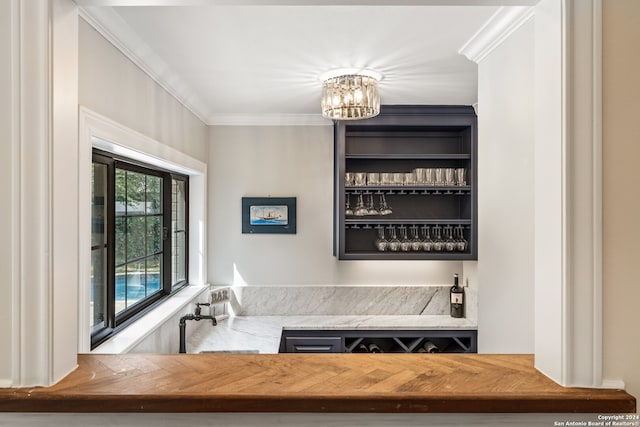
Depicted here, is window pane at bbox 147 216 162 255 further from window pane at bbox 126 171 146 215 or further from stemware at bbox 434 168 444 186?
stemware at bbox 434 168 444 186

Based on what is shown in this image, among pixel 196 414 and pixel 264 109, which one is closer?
pixel 196 414

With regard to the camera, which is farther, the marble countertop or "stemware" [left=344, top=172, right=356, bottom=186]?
"stemware" [left=344, top=172, right=356, bottom=186]

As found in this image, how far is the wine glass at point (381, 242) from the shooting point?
324 centimetres

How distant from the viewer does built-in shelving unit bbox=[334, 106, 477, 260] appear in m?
3.16

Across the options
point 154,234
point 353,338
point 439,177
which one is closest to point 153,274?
point 154,234

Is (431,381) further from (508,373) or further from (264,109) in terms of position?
(264,109)

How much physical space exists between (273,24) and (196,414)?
1.52 m

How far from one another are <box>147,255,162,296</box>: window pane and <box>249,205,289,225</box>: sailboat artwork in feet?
3.00

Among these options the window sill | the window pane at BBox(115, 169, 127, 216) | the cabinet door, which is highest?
the window pane at BBox(115, 169, 127, 216)

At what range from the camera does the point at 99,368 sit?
92cm

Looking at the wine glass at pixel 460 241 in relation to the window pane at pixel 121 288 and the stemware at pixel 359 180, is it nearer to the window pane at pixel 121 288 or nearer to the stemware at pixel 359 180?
the stemware at pixel 359 180

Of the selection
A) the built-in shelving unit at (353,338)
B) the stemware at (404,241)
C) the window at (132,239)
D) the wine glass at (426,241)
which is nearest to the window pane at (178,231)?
the window at (132,239)

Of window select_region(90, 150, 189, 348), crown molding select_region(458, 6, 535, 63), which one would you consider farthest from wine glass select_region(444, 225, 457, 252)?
window select_region(90, 150, 189, 348)

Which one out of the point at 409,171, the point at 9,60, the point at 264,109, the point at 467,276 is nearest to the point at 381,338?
the point at 467,276
